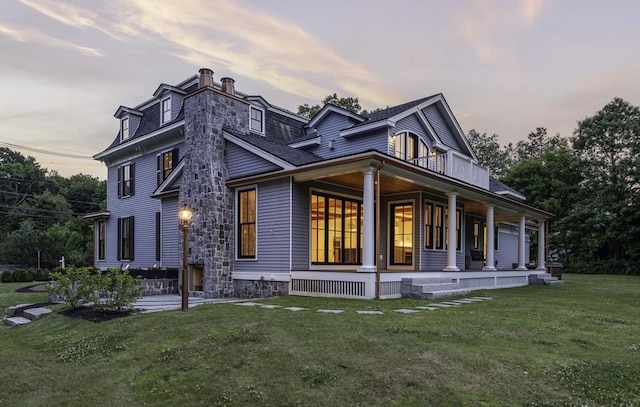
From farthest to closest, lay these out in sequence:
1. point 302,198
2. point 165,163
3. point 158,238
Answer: point 165,163
point 158,238
point 302,198

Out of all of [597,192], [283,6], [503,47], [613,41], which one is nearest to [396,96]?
[503,47]

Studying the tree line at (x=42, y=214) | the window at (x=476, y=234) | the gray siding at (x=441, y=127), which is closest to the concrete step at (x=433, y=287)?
the gray siding at (x=441, y=127)

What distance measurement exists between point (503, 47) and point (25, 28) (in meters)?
16.6

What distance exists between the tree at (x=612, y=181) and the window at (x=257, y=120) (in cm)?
2409

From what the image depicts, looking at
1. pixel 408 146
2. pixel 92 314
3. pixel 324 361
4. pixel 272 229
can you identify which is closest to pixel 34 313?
pixel 92 314

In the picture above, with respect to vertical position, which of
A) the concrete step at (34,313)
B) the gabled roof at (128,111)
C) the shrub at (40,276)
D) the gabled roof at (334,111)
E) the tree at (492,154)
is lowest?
the shrub at (40,276)

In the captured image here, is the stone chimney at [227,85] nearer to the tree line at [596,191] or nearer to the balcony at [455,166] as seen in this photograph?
the balcony at [455,166]

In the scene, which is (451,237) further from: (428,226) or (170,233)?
(170,233)

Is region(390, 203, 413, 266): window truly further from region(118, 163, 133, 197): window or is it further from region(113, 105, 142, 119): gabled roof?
region(113, 105, 142, 119): gabled roof

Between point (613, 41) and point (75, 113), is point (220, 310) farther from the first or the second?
point (75, 113)

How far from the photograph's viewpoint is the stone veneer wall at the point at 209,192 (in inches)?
475

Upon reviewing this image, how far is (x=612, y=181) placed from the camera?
28.8m

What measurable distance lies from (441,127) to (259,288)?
33.8 ft

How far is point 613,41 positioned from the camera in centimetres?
1585
